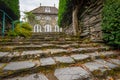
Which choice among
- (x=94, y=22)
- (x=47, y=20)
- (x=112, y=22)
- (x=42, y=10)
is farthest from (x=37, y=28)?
(x=112, y=22)

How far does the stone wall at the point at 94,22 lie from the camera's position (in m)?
4.03

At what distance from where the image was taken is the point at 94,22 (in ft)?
14.2

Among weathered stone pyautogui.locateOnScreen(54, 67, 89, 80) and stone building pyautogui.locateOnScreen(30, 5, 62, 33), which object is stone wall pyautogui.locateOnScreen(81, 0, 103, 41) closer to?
weathered stone pyautogui.locateOnScreen(54, 67, 89, 80)

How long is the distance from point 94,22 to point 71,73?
10.4ft

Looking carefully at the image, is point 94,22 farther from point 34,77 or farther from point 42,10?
point 42,10

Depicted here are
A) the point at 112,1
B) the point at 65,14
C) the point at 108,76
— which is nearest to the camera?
the point at 108,76

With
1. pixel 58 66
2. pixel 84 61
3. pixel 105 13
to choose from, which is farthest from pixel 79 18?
pixel 58 66

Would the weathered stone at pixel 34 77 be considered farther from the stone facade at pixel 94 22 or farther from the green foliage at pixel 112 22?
the stone facade at pixel 94 22

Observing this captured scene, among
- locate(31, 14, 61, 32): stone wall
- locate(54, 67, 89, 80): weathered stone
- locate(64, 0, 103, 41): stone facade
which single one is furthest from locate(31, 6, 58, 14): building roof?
locate(54, 67, 89, 80): weathered stone

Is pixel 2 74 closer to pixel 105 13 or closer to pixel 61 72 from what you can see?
pixel 61 72

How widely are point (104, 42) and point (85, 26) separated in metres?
1.45

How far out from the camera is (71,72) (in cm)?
168

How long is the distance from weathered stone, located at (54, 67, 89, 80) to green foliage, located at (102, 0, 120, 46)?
190 cm

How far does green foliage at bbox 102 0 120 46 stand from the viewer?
311cm
